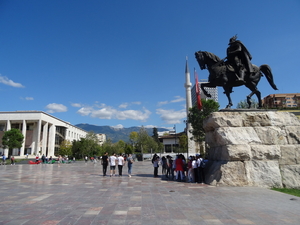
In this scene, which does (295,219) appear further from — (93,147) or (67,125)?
(67,125)

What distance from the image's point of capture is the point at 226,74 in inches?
479

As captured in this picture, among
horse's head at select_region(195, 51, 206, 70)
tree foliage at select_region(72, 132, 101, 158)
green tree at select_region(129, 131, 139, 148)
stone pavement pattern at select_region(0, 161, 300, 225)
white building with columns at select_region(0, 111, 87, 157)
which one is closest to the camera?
stone pavement pattern at select_region(0, 161, 300, 225)

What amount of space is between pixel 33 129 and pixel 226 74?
68184 millimetres

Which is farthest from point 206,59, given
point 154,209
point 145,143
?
point 145,143

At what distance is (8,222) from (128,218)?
2.69 metres

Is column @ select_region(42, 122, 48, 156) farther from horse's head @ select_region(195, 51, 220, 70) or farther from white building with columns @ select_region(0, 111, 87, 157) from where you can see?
horse's head @ select_region(195, 51, 220, 70)

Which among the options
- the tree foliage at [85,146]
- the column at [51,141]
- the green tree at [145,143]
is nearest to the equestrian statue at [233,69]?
the tree foliage at [85,146]

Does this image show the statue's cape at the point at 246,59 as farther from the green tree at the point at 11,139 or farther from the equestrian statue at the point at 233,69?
the green tree at the point at 11,139

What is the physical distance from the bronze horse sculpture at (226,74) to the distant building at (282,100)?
3181 inches

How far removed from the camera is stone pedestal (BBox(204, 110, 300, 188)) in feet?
31.8

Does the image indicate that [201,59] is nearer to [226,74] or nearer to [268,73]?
[226,74]

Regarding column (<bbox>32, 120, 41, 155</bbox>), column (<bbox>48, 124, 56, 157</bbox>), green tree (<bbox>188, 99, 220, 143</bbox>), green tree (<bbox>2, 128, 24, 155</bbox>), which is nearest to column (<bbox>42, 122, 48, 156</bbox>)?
column (<bbox>32, 120, 41, 155</bbox>)

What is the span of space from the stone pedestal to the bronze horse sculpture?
65.4 inches

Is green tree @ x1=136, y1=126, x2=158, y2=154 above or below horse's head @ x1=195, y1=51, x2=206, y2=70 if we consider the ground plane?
below
